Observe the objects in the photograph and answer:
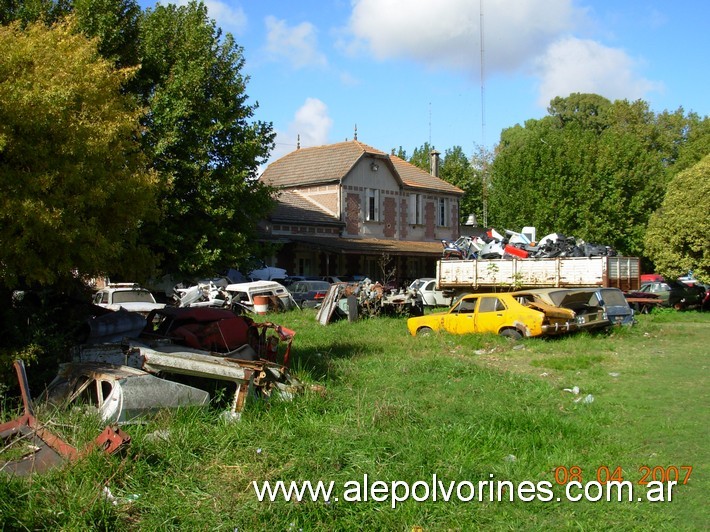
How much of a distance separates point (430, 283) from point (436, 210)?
1631 cm

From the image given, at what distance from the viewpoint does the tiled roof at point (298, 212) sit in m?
36.3

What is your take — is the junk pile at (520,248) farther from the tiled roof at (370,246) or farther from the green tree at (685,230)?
the tiled roof at (370,246)

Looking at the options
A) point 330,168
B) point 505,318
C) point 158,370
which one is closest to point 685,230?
point 505,318

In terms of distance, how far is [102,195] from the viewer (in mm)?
8602

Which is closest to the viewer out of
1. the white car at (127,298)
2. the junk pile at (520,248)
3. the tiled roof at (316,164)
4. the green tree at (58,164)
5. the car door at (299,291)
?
the green tree at (58,164)

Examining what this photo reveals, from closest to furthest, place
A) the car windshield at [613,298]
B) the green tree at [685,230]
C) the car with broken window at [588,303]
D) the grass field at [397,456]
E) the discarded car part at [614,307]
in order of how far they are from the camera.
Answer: the grass field at [397,456] → the car with broken window at [588,303] → the discarded car part at [614,307] → the car windshield at [613,298] → the green tree at [685,230]

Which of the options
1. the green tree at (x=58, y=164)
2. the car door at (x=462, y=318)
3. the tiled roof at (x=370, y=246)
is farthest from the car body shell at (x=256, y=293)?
the green tree at (x=58, y=164)

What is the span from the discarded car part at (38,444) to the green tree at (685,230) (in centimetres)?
2582

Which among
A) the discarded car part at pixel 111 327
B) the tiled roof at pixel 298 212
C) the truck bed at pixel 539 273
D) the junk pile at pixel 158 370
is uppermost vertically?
the tiled roof at pixel 298 212

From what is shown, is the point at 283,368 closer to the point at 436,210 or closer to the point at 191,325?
the point at 191,325

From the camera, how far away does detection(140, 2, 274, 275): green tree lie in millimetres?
17297

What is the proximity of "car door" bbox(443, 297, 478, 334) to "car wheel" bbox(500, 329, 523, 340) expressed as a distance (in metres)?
0.82

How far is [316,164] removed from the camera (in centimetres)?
4209

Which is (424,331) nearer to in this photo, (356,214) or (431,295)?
(431,295)
